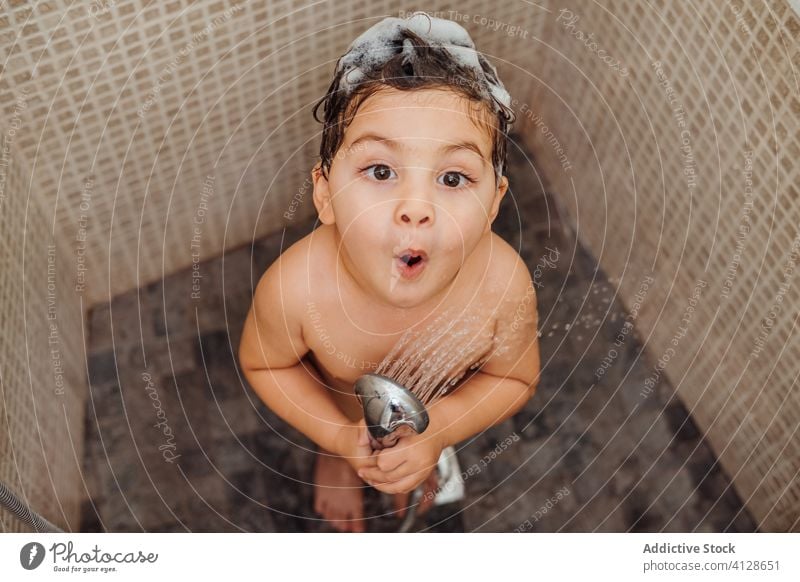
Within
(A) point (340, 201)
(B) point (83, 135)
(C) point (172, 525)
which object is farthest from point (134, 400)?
(A) point (340, 201)

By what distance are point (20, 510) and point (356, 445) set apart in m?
0.24

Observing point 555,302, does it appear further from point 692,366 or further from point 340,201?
point 340,201

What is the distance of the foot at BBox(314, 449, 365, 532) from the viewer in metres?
0.80

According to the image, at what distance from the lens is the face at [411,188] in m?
0.53

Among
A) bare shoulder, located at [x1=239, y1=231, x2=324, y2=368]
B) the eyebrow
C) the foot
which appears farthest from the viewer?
the foot

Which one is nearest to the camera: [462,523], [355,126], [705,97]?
[355,126]

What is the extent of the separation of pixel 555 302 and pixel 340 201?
0.38m

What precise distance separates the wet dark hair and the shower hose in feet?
1.00

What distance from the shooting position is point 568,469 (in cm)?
85

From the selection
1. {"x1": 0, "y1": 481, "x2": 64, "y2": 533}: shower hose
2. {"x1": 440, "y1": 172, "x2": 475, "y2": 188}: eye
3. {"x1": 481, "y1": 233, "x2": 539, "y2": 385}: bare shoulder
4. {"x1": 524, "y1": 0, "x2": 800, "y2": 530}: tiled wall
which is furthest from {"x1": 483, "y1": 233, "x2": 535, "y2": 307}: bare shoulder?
{"x1": 0, "y1": 481, "x2": 64, "y2": 533}: shower hose

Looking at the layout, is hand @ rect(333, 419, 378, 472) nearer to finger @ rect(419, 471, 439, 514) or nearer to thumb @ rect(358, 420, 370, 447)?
thumb @ rect(358, 420, 370, 447)

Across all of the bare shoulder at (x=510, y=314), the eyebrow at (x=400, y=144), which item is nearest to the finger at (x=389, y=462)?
the bare shoulder at (x=510, y=314)

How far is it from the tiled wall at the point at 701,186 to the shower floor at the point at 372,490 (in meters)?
0.04

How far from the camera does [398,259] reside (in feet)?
1.82
